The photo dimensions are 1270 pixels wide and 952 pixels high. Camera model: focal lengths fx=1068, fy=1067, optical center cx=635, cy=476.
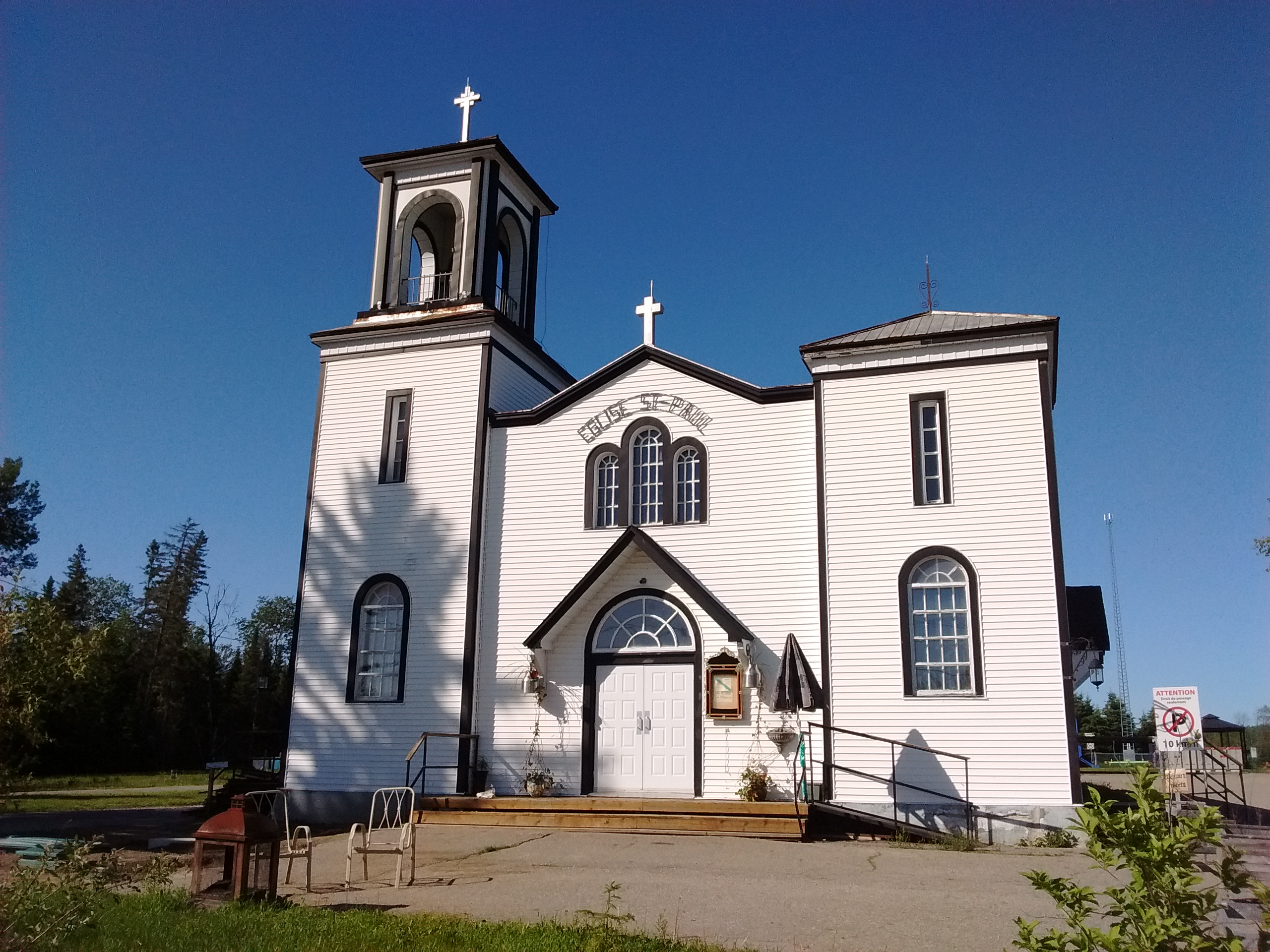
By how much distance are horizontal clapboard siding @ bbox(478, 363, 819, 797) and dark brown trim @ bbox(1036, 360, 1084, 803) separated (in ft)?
11.6

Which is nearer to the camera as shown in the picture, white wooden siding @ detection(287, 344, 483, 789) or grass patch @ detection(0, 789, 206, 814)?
white wooden siding @ detection(287, 344, 483, 789)

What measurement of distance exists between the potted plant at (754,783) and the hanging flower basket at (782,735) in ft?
1.34

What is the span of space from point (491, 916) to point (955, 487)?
10203 millimetres

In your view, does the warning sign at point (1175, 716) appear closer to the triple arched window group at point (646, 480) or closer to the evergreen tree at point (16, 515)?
the triple arched window group at point (646, 480)

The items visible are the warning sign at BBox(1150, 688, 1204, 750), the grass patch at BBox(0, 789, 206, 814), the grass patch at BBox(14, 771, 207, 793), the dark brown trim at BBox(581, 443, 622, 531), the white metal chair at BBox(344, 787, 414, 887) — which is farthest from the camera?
the grass patch at BBox(14, 771, 207, 793)

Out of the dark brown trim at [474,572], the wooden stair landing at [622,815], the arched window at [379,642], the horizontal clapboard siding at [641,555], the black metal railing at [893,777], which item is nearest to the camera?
the wooden stair landing at [622,815]

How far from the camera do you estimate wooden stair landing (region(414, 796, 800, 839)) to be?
14.6m

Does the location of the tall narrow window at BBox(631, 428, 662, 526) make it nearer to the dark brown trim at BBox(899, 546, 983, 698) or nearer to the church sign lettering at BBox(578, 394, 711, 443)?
the church sign lettering at BBox(578, 394, 711, 443)

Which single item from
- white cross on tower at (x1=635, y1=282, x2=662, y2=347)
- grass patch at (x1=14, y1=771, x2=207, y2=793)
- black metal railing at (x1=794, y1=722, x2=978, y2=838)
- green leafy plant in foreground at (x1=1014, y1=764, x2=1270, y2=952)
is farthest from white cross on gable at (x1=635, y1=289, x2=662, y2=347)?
grass patch at (x1=14, y1=771, x2=207, y2=793)

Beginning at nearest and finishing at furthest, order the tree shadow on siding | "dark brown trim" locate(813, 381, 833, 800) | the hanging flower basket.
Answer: the tree shadow on siding
"dark brown trim" locate(813, 381, 833, 800)
the hanging flower basket

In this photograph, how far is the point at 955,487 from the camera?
1636 cm

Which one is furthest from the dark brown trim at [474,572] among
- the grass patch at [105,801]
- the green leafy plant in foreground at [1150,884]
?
the green leafy plant in foreground at [1150,884]

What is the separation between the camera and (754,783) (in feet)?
52.2

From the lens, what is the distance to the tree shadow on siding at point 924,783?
1525 cm
